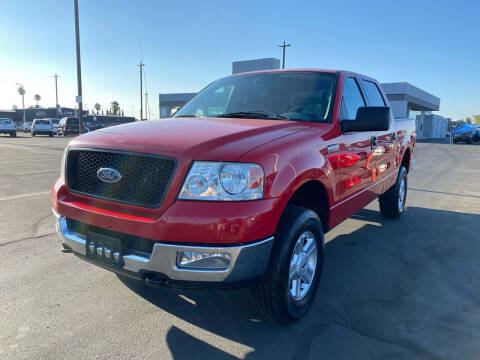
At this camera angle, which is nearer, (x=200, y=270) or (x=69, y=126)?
(x=200, y=270)

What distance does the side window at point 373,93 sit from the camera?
14.9ft

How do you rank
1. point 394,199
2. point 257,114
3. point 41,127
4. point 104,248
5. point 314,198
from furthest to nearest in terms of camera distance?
point 41,127 < point 394,199 < point 257,114 < point 314,198 < point 104,248

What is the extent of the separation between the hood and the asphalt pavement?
4.11ft

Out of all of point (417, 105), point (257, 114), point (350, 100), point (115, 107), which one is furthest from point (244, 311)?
point (115, 107)

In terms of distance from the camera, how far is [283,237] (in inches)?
95.9

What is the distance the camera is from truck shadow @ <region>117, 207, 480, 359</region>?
2445 mm

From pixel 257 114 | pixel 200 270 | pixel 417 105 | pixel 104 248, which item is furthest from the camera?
pixel 417 105

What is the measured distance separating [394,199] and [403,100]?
3880 cm

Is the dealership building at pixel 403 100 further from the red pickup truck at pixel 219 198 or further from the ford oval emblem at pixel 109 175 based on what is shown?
the ford oval emblem at pixel 109 175

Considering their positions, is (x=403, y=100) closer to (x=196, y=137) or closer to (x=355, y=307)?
(x=355, y=307)

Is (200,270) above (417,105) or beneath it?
beneath

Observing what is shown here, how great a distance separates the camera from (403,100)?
131ft

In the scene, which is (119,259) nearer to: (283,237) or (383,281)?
(283,237)

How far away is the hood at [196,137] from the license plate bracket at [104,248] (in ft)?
1.92
